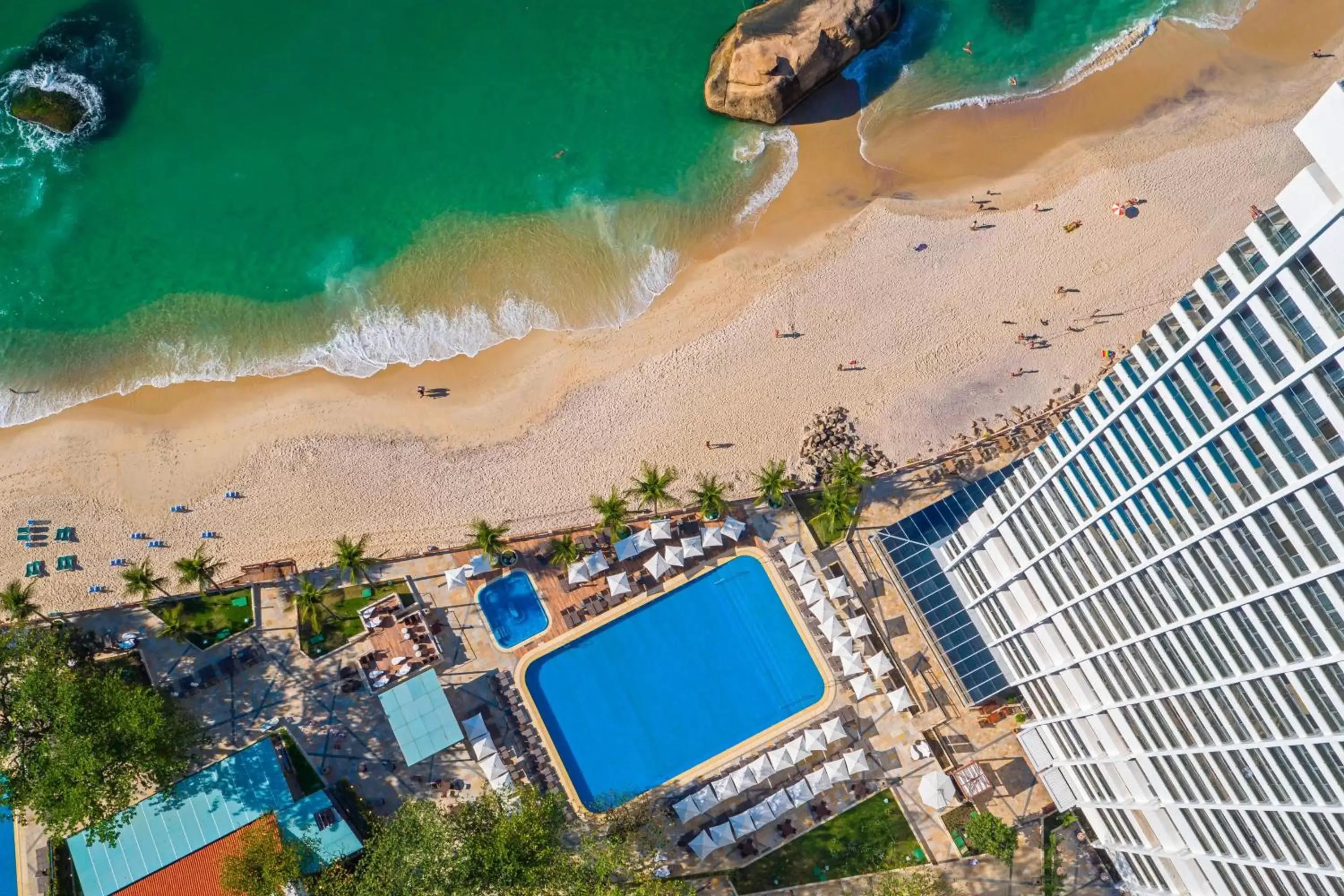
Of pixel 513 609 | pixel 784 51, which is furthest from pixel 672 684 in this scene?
pixel 784 51

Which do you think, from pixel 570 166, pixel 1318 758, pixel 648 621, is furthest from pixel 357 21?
pixel 1318 758

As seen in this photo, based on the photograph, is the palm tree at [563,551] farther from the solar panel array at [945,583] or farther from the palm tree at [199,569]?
the palm tree at [199,569]

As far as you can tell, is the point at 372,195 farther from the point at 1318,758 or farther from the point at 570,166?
the point at 1318,758

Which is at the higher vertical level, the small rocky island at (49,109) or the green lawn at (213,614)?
the small rocky island at (49,109)

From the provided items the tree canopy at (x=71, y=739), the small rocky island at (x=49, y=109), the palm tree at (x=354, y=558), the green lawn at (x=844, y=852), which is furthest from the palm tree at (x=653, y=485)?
the small rocky island at (x=49, y=109)

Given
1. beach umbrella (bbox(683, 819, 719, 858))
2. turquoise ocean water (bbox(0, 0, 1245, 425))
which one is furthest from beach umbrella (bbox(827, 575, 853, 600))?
turquoise ocean water (bbox(0, 0, 1245, 425))

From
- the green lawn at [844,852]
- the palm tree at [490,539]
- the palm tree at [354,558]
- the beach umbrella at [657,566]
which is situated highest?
the palm tree at [354,558]

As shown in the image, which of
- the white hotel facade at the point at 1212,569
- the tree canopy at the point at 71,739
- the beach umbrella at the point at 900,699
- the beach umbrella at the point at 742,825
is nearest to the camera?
the white hotel facade at the point at 1212,569
